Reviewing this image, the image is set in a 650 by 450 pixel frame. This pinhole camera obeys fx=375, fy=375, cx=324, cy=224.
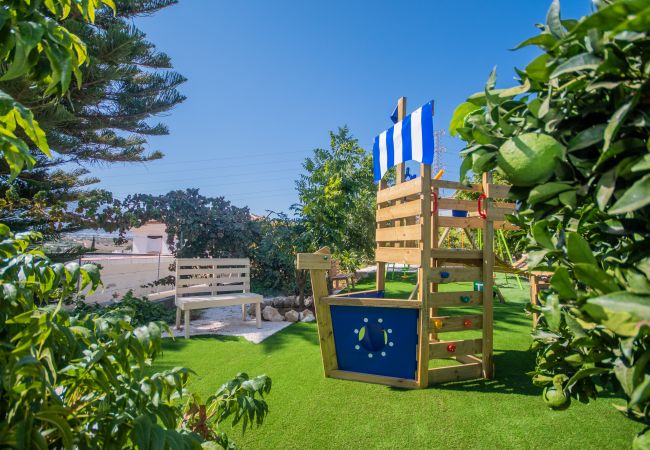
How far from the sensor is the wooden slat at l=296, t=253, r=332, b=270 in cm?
311

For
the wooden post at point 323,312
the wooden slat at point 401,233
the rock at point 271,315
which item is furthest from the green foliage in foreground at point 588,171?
the rock at point 271,315

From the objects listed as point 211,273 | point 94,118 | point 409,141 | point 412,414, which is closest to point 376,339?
point 412,414

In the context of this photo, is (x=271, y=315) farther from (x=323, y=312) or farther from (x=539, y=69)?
(x=539, y=69)

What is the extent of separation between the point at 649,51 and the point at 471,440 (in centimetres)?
233

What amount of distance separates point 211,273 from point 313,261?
10.6 ft

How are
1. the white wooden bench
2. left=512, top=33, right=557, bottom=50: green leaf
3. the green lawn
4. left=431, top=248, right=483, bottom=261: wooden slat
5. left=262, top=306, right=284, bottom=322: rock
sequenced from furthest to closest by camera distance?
left=262, top=306, right=284, bottom=322: rock
the white wooden bench
left=431, top=248, right=483, bottom=261: wooden slat
the green lawn
left=512, top=33, right=557, bottom=50: green leaf

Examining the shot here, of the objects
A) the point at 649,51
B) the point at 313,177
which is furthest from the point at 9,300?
the point at 313,177

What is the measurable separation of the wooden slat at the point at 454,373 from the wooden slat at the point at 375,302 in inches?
23.4

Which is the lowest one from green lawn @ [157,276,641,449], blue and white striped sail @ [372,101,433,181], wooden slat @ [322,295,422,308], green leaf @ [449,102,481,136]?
green lawn @ [157,276,641,449]

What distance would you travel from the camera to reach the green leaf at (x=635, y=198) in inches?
14.9

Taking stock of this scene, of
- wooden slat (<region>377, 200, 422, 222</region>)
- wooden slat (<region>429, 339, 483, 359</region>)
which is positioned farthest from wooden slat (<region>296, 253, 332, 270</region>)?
wooden slat (<region>429, 339, 483, 359</region>)

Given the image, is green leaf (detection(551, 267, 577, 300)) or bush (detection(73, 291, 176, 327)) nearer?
green leaf (detection(551, 267, 577, 300))

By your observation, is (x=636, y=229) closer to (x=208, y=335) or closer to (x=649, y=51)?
(x=649, y=51)

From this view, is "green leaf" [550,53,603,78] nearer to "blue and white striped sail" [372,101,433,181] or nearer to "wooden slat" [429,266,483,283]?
"blue and white striped sail" [372,101,433,181]
